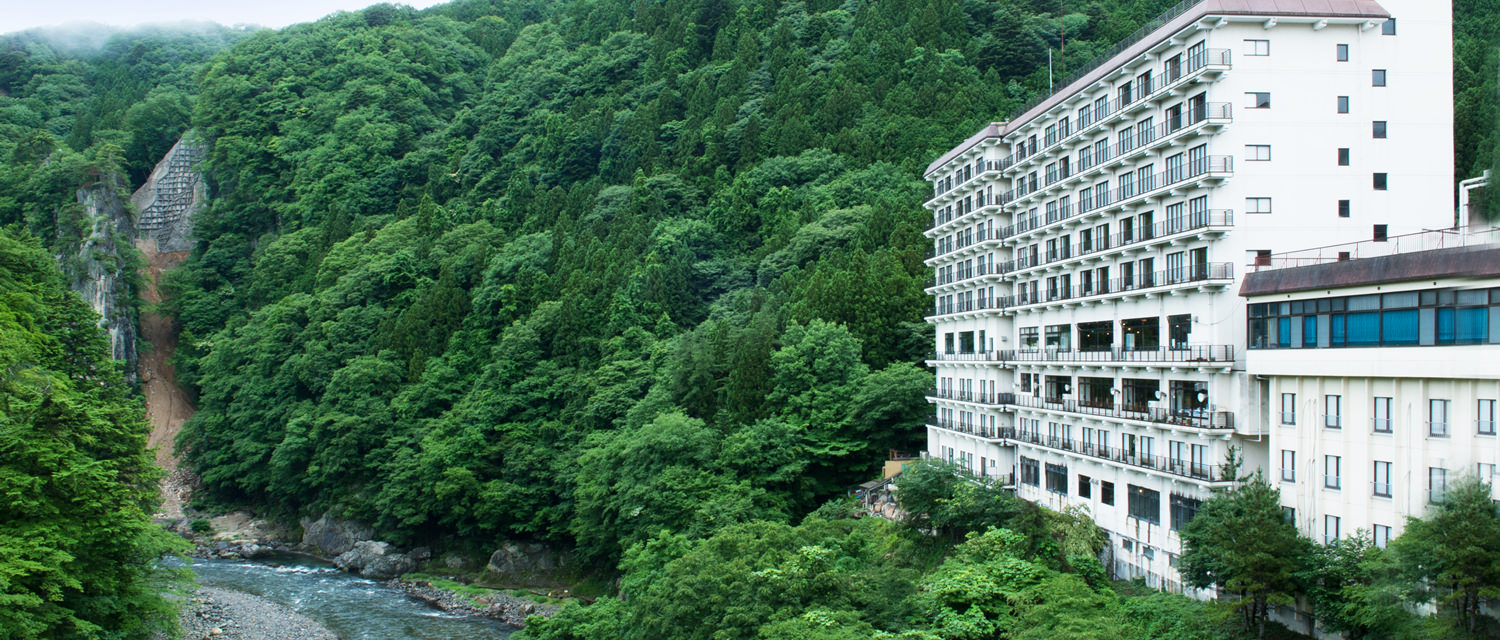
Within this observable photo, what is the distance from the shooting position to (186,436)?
85312 millimetres

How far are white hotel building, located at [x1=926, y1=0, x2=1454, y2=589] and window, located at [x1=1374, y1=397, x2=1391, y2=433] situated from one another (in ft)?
15.3

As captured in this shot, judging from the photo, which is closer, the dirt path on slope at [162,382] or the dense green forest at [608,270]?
the dense green forest at [608,270]

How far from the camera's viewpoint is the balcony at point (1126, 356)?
3222 cm

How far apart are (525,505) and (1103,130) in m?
39.5

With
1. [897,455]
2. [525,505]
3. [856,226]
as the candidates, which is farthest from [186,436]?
[897,455]

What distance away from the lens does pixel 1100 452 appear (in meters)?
37.9

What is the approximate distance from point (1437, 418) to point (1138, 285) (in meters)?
12.9

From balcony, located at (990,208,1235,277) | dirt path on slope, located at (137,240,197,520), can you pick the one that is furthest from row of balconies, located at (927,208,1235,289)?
dirt path on slope, located at (137,240,197,520)

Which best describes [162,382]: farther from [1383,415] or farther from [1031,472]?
Result: [1383,415]

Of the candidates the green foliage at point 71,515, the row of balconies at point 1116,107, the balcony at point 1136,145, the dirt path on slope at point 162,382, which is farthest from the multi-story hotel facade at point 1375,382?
the dirt path on slope at point 162,382

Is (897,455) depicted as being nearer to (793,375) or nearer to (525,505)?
(793,375)

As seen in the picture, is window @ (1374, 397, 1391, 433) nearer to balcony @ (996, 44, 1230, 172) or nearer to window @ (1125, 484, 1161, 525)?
window @ (1125, 484, 1161, 525)

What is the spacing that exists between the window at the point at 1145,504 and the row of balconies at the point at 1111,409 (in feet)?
7.69

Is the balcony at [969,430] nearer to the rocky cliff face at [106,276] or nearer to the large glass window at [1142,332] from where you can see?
the large glass window at [1142,332]
